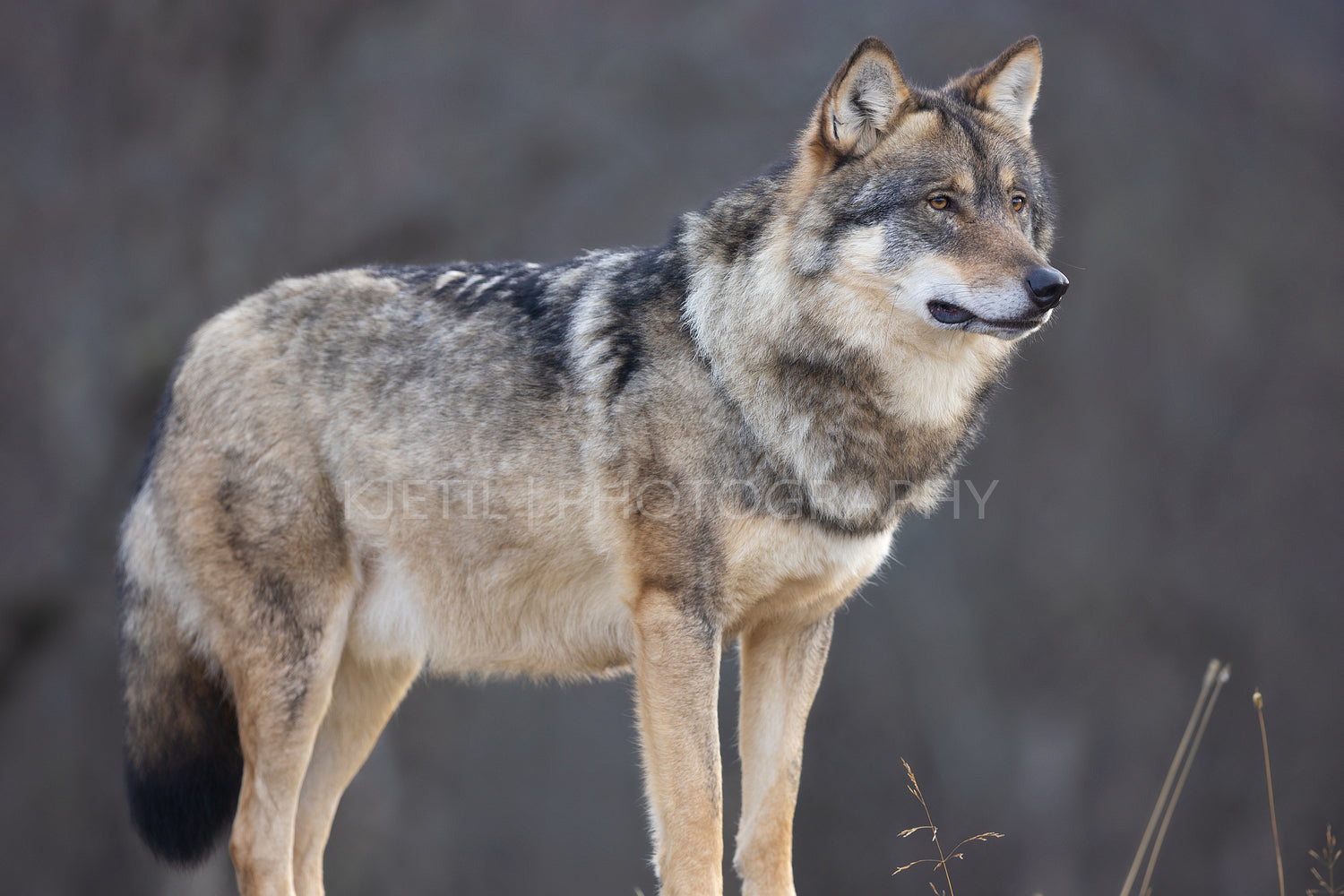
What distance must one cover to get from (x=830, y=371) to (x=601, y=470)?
0.64 meters

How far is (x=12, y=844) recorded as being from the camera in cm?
690

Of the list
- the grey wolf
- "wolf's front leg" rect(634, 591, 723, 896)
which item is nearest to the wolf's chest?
the grey wolf

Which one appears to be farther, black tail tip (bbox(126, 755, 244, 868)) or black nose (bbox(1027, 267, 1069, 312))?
black tail tip (bbox(126, 755, 244, 868))

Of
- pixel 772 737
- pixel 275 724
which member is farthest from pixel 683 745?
pixel 275 724

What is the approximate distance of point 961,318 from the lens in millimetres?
2623

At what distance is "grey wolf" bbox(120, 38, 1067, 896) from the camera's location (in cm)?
273

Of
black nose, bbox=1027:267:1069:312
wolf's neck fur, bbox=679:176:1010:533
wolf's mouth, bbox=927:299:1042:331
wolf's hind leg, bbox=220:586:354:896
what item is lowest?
wolf's hind leg, bbox=220:586:354:896

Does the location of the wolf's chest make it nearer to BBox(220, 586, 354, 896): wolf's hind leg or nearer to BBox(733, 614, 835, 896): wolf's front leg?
BBox(733, 614, 835, 896): wolf's front leg

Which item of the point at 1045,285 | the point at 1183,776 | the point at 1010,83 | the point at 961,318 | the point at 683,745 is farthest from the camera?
the point at 1183,776

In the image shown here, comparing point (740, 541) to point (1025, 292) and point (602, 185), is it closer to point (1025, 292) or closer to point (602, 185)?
point (1025, 292)

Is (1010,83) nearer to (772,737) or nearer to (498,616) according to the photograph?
(772,737)

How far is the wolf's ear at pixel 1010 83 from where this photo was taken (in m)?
3.00

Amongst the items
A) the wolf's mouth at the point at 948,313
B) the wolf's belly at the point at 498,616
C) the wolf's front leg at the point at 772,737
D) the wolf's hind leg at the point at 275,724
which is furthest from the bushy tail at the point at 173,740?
the wolf's mouth at the point at 948,313

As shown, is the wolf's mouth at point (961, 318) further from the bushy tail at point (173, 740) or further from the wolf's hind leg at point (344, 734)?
the bushy tail at point (173, 740)
